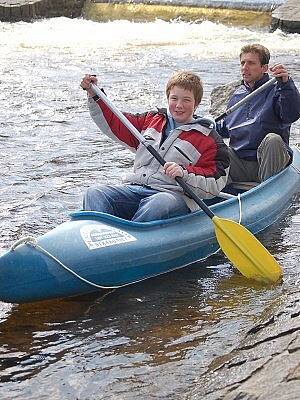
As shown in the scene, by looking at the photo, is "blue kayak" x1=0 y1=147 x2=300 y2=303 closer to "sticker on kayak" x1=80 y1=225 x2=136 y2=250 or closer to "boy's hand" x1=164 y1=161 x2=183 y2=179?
"sticker on kayak" x1=80 y1=225 x2=136 y2=250

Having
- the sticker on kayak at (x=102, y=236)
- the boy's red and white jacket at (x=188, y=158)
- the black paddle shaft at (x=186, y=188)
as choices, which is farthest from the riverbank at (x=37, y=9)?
the sticker on kayak at (x=102, y=236)

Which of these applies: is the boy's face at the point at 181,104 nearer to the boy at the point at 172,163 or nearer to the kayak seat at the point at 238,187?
the boy at the point at 172,163

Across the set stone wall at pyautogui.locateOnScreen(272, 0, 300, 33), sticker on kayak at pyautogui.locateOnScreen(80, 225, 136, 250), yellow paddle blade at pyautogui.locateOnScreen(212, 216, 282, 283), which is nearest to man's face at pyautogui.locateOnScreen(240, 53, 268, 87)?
yellow paddle blade at pyautogui.locateOnScreen(212, 216, 282, 283)

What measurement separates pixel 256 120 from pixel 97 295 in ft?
6.06

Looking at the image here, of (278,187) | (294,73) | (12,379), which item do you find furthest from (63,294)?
(294,73)

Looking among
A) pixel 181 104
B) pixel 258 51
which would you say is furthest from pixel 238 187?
pixel 181 104

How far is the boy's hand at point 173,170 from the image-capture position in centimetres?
446

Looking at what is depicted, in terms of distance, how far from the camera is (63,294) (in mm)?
4031

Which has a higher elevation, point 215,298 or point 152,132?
point 152,132

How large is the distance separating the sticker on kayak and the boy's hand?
43cm

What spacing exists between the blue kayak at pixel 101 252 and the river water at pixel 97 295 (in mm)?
108

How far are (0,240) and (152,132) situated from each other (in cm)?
114

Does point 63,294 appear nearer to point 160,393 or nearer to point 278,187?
point 160,393

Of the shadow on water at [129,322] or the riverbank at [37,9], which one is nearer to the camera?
the shadow on water at [129,322]
